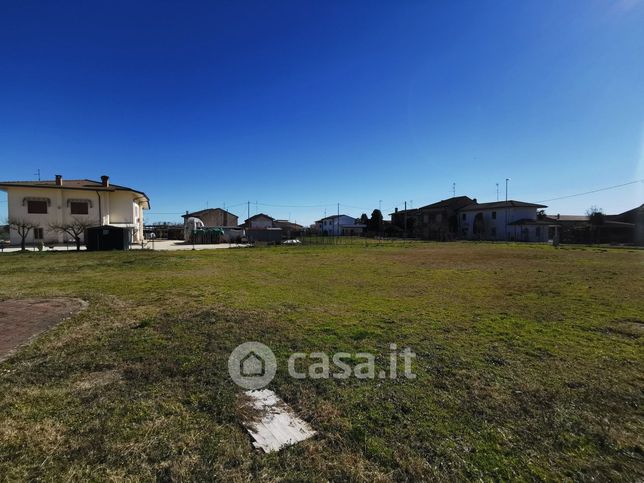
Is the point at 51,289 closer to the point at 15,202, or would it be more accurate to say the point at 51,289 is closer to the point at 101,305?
the point at 101,305

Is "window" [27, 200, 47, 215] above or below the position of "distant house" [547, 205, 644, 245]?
above

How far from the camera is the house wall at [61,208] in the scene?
96.8 ft

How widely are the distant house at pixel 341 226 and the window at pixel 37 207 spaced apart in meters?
50.1

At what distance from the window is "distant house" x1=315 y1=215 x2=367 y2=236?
50113 millimetres

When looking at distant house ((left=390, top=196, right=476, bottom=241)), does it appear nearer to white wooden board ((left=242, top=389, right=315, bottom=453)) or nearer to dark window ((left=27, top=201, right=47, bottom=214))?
dark window ((left=27, top=201, right=47, bottom=214))

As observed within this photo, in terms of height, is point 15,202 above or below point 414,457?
above

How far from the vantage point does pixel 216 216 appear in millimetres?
62844

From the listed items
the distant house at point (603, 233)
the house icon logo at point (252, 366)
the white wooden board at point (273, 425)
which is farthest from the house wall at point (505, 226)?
the white wooden board at point (273, 425)

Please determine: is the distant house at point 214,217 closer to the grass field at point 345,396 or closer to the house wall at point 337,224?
the house wall at point 337,224

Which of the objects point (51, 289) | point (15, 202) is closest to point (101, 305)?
point (51, 289)

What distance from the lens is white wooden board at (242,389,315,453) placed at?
8.44ft

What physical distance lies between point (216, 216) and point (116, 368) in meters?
62.1

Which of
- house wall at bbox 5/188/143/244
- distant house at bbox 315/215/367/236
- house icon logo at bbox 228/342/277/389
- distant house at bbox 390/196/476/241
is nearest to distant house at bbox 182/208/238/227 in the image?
distant house at bbox 315/215/367/236

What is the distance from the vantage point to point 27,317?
605cm
